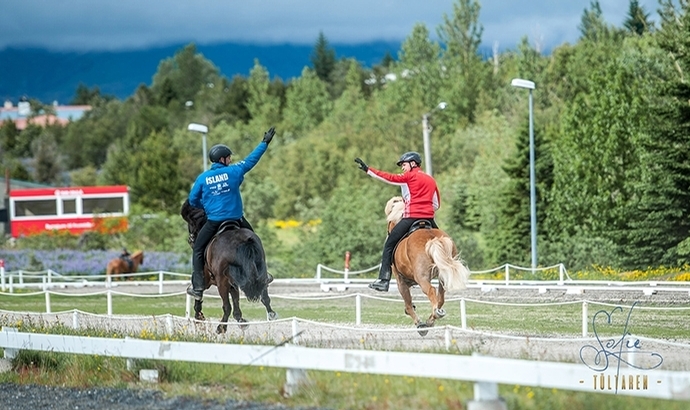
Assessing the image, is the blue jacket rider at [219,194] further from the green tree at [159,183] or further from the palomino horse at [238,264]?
the green tree at [159,183]

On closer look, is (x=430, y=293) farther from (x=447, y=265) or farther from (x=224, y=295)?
(x=224, y=295)

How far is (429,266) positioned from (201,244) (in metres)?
3.84

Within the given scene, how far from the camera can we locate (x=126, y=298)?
1590 inches

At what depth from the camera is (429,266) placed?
726 inches

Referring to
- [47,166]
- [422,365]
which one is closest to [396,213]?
A: [422,365]

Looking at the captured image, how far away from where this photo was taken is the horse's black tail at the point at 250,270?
18172mm

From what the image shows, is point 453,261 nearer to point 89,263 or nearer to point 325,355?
point 325,355

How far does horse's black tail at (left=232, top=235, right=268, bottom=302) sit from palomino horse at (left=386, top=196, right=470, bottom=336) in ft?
8.13

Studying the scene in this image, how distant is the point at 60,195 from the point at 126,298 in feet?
135

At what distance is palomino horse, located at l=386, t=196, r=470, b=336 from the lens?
699 inches

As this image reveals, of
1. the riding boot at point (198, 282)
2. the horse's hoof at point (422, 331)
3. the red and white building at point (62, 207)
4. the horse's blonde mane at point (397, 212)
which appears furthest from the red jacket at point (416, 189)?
the red and white building at point (62, 207)

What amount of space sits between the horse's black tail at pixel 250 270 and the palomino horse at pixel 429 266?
2478 millimetres

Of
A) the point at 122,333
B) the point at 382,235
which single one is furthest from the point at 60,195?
the point at 122,333

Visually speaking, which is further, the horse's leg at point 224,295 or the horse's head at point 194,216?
the horse's head at point 194,216
